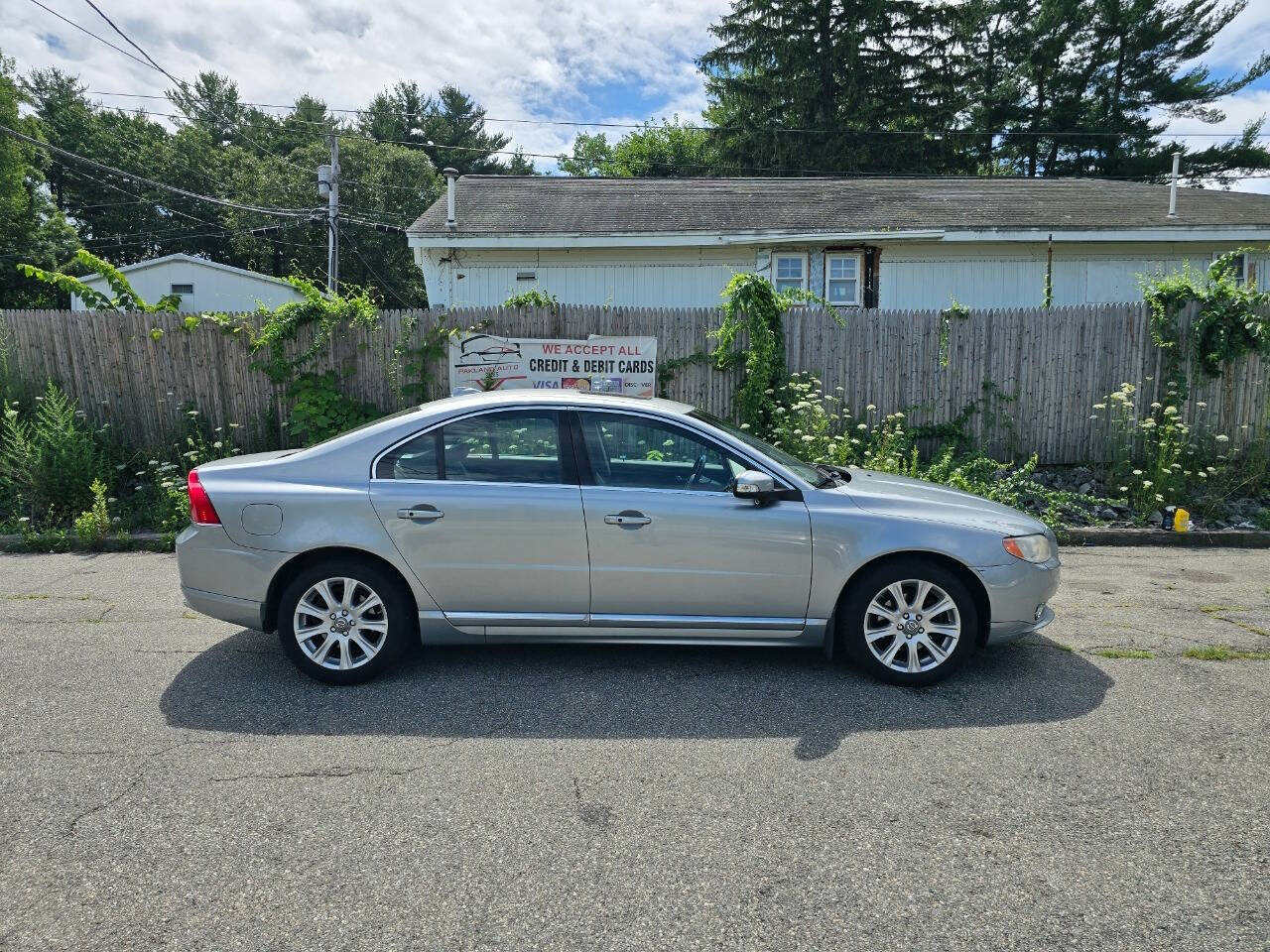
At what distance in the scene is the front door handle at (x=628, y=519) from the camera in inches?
180

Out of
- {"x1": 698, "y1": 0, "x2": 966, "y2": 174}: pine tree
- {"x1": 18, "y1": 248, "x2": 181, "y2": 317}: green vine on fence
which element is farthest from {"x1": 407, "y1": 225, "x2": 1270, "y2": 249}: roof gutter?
{"x1": 698, "y1": 0, "x2": 966, "y2": 174}: pine tree

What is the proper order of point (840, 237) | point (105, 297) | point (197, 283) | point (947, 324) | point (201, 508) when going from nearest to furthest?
1. point (201, 508)
2. point (947, 324)
3. point (105, 297)
4. point (840, 237)
5. point (197, 283)

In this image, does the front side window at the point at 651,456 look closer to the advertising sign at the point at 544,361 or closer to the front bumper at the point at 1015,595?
the front bumper at the point at 1015,595

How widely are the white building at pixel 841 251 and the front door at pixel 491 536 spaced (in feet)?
33.8

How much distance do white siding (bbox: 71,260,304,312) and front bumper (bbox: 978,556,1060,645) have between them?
22.8 m

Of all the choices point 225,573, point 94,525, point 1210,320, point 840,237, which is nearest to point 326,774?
point 225,573

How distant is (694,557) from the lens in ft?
15.0

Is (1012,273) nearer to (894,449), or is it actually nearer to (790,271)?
(790,271)

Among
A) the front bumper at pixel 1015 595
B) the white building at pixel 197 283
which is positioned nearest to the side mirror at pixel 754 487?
the front bumper at pixel 1015 595

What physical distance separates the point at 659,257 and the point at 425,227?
13.2 feet

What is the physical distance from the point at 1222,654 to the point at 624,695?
363 centimetres

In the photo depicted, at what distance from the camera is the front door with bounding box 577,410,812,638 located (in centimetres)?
457

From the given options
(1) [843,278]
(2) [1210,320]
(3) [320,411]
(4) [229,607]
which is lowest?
(4) [229,607]

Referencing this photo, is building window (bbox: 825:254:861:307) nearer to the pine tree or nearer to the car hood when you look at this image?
the car hood
